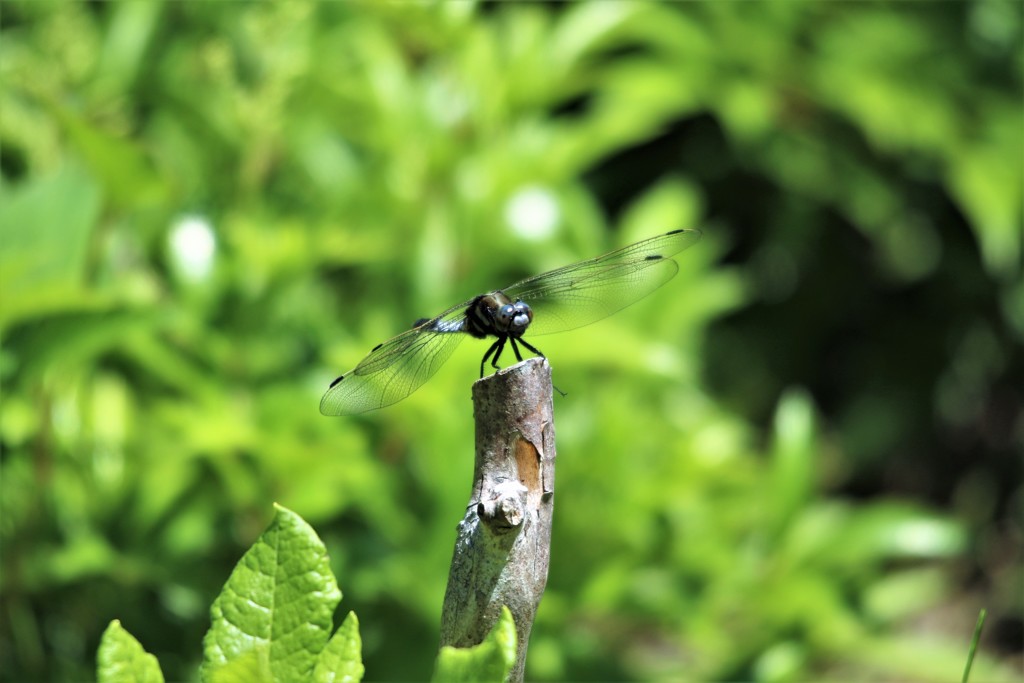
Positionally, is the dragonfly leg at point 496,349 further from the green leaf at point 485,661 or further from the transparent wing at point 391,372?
the green leaf at point 485,661

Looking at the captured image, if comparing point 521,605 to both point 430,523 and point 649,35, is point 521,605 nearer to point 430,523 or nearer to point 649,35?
point 430,523

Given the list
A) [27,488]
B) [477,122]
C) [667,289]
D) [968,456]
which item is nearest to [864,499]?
[968,456]

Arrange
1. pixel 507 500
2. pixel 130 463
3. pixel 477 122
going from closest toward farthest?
pixel 507 500
pixel 130 463
pixel 477 122

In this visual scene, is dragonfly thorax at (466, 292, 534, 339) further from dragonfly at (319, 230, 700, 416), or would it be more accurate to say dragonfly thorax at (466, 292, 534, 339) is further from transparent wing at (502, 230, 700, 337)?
transparent wing at (502, 230, 700, 337)

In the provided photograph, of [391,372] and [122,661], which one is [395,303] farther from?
[122,661]

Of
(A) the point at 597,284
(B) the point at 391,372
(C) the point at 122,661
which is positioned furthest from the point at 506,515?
(A) the point at 597,284

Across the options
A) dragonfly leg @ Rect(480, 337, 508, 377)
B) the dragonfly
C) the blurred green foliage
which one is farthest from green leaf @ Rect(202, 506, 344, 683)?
the blurred green foliage

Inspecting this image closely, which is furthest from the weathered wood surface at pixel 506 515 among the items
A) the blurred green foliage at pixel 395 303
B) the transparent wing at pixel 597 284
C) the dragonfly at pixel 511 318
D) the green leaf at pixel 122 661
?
the blurred green foliage at pixel 395 303
